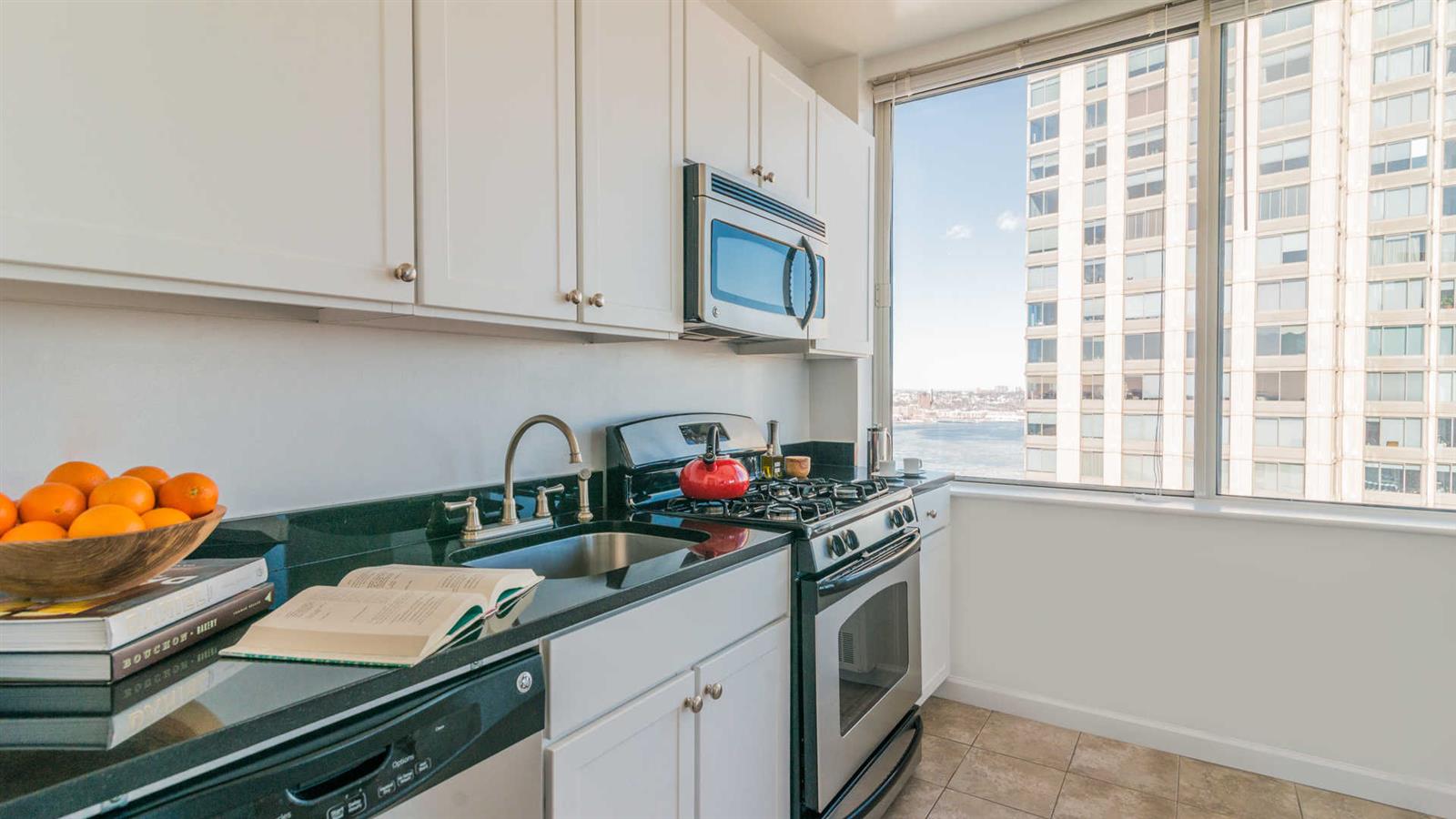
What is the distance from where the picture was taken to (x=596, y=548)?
5.82ft

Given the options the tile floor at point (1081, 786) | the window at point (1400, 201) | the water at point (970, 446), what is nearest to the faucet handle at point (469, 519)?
the tile floor at point (1081, 786)

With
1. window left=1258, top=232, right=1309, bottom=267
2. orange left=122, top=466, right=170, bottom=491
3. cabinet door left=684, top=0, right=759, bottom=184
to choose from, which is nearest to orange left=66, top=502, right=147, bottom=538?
orange left=122, top=466, right=170, bottom=491

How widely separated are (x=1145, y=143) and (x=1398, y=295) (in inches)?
37.4

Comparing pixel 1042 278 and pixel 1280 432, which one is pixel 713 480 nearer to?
pixel 1042 278

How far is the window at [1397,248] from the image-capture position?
2.20m

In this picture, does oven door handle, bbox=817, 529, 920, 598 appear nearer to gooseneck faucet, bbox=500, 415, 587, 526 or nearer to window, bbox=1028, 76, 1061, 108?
gooseneck faucet, bbox=500, 415, 587, 526

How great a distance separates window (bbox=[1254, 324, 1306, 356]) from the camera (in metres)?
2.36

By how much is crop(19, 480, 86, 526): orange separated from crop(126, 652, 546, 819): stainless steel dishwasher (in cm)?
38

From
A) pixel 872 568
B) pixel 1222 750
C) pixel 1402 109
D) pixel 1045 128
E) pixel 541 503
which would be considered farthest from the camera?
pixel 1045 128

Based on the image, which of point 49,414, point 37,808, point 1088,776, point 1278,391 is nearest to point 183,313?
point 49,414

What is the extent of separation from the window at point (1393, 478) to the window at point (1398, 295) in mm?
514

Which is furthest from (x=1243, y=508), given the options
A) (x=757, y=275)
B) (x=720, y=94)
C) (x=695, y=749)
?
(x=720, y=94)

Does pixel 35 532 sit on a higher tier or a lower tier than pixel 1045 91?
lower

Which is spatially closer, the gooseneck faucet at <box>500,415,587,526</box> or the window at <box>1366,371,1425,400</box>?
the gooseneck faucet at <box>500,415,587,526</box>
